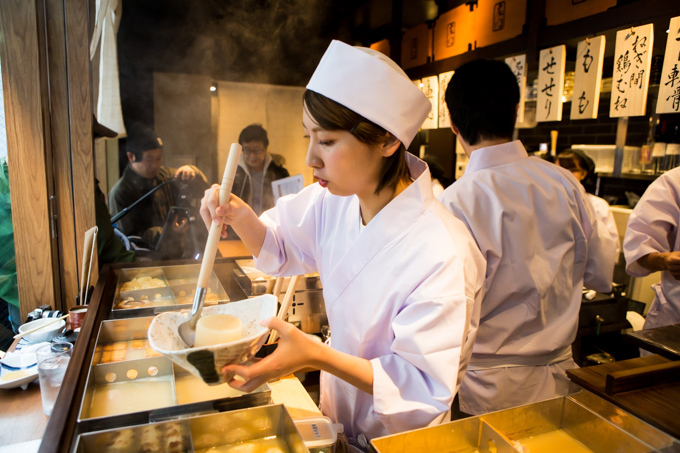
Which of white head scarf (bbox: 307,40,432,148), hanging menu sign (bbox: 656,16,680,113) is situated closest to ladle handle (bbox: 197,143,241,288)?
white head scarf (bbox: 307,40,432,148)

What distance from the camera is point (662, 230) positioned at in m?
3.23

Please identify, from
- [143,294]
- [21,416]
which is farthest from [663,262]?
[21,416]

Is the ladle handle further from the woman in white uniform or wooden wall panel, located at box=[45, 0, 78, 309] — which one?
wooden wall panel, located at box=[45, 0, 78, 309]

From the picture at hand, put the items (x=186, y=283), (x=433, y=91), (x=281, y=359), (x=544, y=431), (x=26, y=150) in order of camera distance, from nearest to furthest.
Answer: (x=281, y=359)
(x=544, y=431)
(x=26, y=150)
(x=186, y=283)
(x=433, y=91)

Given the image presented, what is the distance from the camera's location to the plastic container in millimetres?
1506

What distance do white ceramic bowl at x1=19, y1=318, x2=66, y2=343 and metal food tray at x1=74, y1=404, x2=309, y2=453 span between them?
56.9 inches

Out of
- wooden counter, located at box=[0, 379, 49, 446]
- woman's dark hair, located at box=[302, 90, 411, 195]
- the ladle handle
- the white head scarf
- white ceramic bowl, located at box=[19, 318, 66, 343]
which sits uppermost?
the white head scarf

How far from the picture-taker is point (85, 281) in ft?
8.87

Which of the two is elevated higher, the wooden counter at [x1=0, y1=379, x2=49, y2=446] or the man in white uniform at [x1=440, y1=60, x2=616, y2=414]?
the man in white uniform at [x1=440, y1=60, x2=616, y2=414]

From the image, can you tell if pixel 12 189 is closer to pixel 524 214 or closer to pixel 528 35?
pixel 524 214

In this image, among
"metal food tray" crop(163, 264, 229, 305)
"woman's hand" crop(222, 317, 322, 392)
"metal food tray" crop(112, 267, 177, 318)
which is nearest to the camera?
"woman's hand" crop(222, 317, 322, 392)

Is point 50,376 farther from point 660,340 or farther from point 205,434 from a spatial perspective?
point 660,340

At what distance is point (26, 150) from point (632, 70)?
441 cm

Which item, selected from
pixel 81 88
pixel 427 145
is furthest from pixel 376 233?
pixel 427 145
